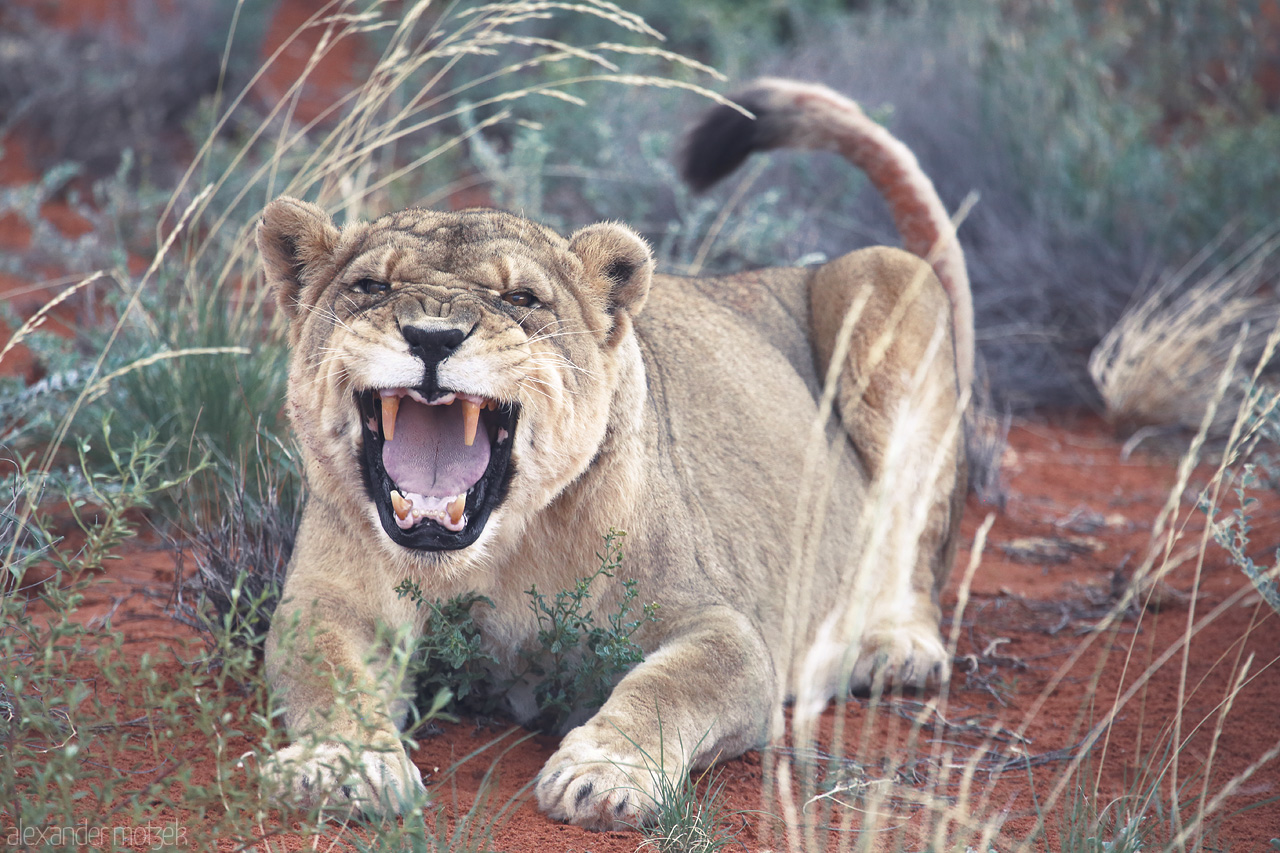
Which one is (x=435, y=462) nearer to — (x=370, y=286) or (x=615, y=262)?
(x=370, y=286)

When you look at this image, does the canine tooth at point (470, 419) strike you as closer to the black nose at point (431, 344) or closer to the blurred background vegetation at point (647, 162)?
the black nose at point (431, 344)

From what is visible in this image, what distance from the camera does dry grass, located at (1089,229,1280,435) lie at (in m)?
6.77

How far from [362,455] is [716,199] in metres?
4.68

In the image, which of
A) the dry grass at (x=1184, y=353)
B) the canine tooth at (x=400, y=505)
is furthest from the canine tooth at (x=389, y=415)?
the dry grass at (x=1184, y=353)

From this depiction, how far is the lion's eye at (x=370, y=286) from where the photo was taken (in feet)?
9.86

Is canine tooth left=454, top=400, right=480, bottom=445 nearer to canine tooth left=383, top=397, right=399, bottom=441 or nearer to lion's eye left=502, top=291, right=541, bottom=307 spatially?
canine tooth left=383, top=397, right=399, bottom=441

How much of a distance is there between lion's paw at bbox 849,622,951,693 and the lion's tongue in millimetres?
1675

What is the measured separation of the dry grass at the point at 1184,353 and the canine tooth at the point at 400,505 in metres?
5.13

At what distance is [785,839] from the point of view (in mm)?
2682

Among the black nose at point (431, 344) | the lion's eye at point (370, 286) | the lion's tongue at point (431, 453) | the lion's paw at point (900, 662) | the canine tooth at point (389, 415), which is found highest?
the lion's eye at point (370, 286)

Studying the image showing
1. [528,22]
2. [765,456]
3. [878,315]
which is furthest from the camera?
[528,22]

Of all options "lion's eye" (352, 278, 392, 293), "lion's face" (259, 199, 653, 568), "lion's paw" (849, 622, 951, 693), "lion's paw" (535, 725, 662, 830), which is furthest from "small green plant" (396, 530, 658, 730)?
"lion's paw" (849, 622, 951, 693)

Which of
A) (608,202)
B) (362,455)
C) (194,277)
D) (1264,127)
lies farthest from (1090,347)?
(362,455)

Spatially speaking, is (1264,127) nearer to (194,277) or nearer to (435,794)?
(194,277)
